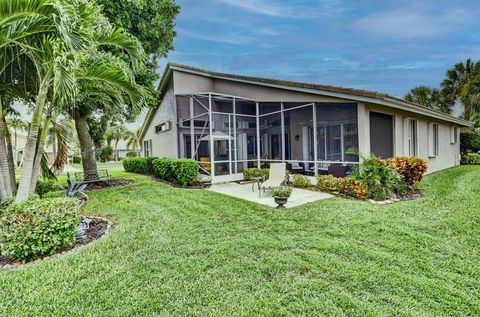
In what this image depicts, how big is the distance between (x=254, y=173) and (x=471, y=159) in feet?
58.7

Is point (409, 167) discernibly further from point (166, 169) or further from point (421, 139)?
point (166, 169)

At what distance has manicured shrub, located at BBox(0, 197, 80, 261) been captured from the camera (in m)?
4.69

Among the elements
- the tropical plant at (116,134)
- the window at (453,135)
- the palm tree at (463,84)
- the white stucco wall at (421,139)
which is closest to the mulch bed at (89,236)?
the white stucco wall at (421,139)

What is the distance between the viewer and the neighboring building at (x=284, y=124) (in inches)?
412

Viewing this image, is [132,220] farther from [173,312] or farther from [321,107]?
[321,107]

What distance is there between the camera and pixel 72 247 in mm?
5289

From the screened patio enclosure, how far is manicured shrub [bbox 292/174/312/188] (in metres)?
0.57

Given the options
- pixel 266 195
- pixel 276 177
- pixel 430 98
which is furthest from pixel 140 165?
pixel 430 98

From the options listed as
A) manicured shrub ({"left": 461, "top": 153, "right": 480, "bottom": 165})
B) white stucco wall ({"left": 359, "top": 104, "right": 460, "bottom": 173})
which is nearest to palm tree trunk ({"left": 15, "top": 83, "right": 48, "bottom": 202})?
white stucco wall ({"left": 359, "top": 104, "right": 460, "bottom": 173})

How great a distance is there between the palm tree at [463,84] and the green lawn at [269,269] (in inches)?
1088

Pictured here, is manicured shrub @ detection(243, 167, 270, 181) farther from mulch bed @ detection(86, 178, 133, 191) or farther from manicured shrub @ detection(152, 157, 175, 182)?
mulch bed @ detection(86, 178, 133, 191)

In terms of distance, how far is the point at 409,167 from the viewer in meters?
9.70

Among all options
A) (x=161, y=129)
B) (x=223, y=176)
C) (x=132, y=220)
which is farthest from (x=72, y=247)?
(x=161, y=129)

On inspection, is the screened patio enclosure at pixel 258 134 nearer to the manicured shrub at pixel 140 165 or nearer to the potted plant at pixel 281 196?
the manicured shrub at pixel 140 165
